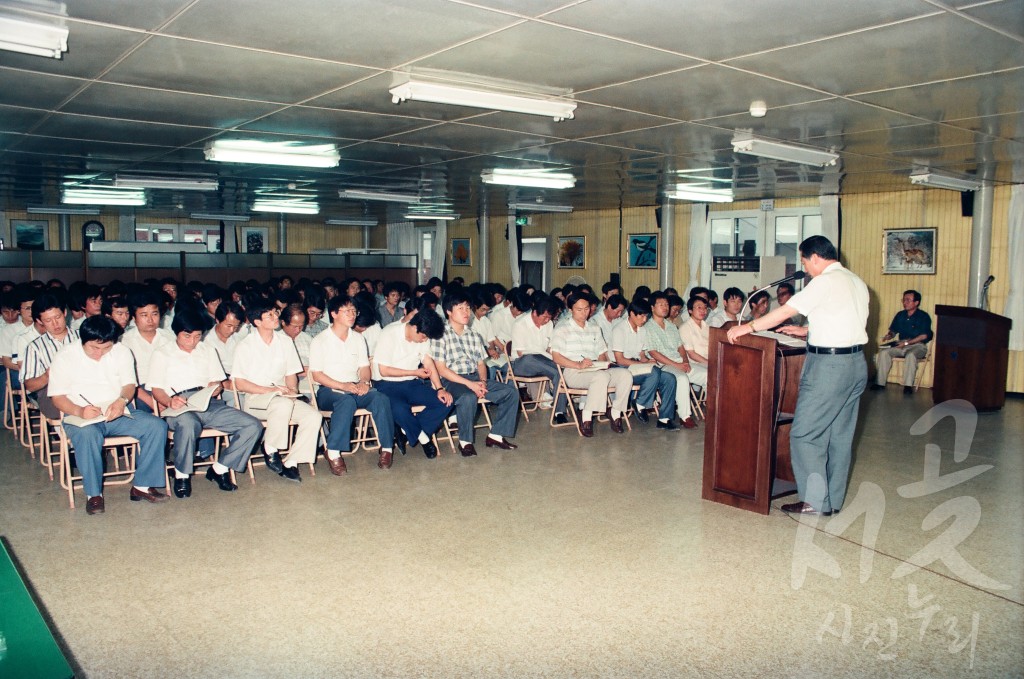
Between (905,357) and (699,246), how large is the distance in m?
4.41

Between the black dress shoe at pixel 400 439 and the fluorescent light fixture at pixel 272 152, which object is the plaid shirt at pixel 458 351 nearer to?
the black dress shoe at pixel 400 439

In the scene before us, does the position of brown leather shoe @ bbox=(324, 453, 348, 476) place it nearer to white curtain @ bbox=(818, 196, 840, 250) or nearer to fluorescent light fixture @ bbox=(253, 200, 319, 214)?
white curtain @ bbox=(818, 196, 840, 250)

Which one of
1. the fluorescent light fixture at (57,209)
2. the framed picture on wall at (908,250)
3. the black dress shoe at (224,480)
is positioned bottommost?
the black dress shoe at (224,480)

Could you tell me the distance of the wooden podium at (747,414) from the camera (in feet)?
15.8

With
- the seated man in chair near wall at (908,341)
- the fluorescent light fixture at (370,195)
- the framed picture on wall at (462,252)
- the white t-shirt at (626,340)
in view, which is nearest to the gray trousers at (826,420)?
the white t-shirt at (626,340)

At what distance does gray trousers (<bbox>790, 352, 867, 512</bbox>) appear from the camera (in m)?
4.66

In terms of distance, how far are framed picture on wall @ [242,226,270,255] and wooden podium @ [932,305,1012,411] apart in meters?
17.7

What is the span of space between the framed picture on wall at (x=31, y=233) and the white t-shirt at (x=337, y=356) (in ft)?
52.3

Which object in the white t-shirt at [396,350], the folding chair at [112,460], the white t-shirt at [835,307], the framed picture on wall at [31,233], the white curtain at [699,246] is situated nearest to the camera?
the white t-shirt at [835,307]

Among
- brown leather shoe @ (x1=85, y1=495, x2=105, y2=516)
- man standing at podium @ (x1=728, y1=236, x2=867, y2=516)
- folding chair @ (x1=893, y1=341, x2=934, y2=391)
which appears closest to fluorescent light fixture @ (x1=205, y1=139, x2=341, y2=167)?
brown leather shoe @ (x1=85, y1=495, x2=105, y2=516)

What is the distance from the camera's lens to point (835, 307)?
4625 mm

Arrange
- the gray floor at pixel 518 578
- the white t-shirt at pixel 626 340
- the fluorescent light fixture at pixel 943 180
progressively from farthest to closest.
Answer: the fluorescent light fixture at pixel 943 180
the white t-shirt at pixel 626 340
the gray floor at pixel 518 578

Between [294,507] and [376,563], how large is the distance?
122 centimetres

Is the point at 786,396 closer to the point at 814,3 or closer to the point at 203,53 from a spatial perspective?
the point at 814,3
